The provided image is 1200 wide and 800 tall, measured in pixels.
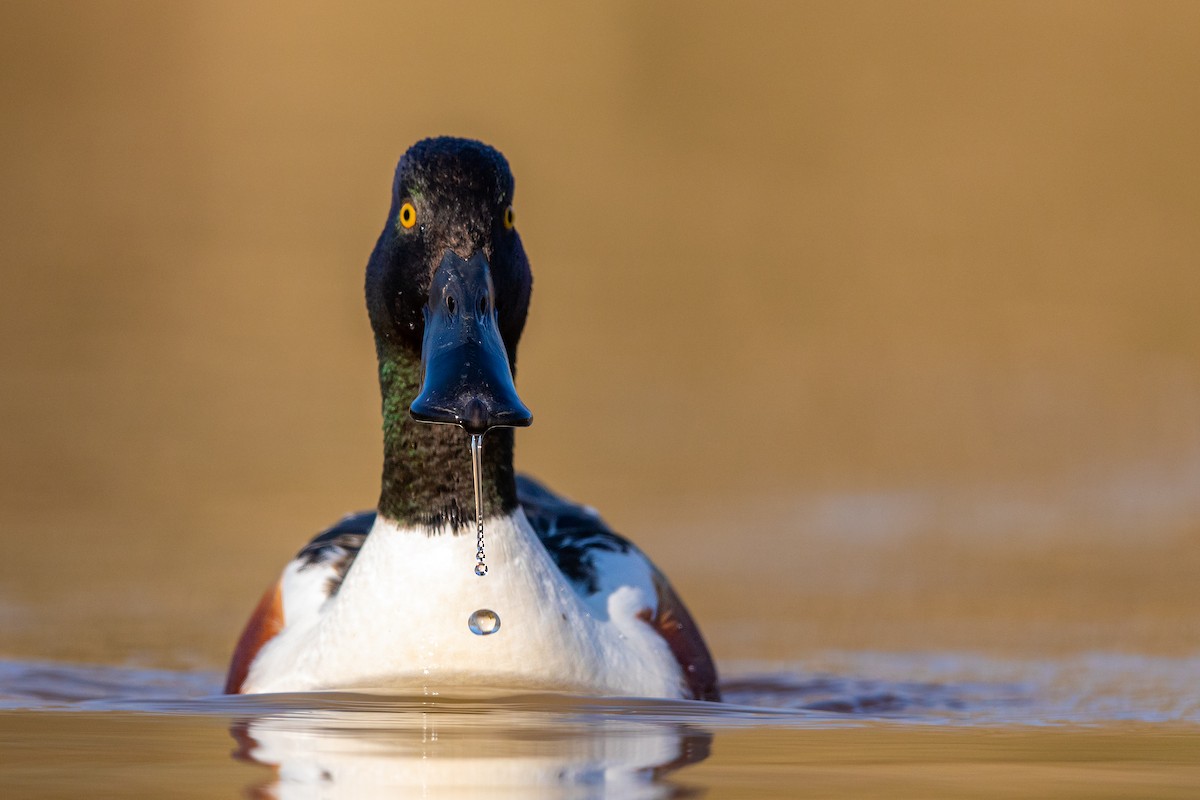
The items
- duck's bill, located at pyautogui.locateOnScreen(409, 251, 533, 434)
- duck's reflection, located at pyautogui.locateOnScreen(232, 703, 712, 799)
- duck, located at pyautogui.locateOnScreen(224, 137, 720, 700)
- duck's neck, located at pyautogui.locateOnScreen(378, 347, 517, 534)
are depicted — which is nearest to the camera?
duck's reflection, located at pyautogui.locateOnScreen(232, 703, 712, 799)

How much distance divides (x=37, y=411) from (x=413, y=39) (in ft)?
16.8

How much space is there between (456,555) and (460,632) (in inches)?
9.8

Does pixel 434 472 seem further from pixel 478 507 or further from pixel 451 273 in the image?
pixel 451 273

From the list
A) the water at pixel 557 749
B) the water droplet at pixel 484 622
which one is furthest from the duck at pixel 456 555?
the water at pixel 557 749

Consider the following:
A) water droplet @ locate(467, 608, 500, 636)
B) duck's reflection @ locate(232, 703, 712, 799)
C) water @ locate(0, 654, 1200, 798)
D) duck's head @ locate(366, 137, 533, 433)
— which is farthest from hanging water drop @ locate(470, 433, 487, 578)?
duck's reflection @ locate(232, 703, 712, 799)

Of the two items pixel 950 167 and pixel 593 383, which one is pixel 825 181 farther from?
pixel 593 383

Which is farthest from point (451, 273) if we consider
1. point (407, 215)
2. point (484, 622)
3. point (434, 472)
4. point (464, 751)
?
point (464, 751)

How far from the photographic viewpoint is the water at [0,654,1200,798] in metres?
3.72

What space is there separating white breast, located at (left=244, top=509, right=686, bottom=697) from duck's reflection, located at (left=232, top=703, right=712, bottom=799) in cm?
32

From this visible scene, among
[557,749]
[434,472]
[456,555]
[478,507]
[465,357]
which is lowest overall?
[557,749]

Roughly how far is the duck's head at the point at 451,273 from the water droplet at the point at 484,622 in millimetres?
610

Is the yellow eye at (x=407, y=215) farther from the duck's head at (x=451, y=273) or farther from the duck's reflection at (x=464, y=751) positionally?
the duck's reflection at (x=464, y=751)

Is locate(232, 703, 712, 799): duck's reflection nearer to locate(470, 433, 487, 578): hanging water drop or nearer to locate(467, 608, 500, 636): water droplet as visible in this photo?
locate(467, 608, 500, 636): water droplet

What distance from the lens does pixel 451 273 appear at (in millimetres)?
5320
